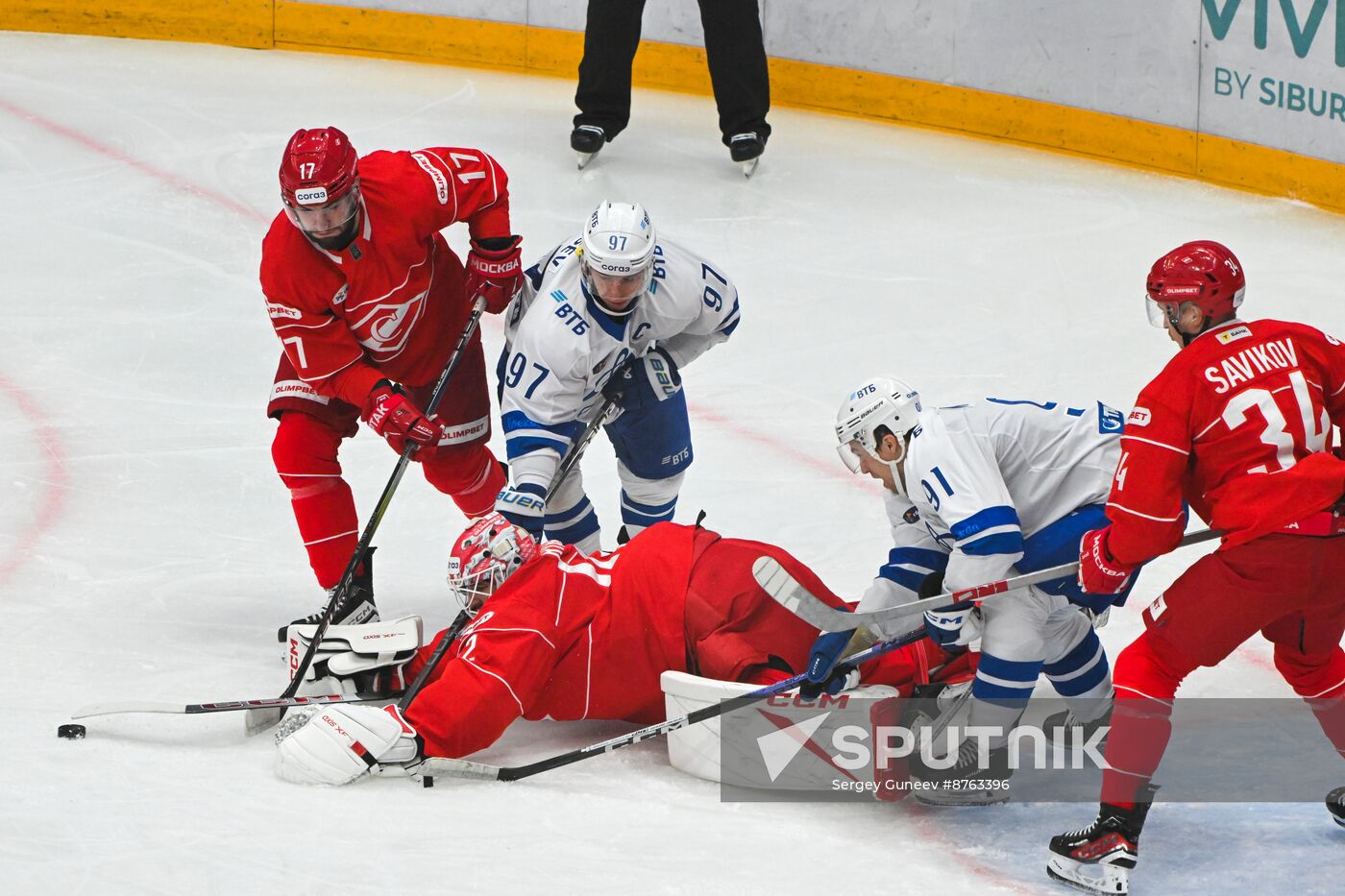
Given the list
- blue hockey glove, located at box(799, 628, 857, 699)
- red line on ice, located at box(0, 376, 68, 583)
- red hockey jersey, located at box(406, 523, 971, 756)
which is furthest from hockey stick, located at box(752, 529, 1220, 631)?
red line on ice, located at box(0, 376, 68, 583)

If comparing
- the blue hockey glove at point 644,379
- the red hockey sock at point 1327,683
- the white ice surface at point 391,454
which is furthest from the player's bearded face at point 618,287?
the red hockey sock at point 1327,683

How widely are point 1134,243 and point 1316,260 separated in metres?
0.66

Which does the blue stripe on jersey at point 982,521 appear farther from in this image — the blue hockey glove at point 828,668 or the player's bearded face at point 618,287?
the player's bearded face at point 618,287

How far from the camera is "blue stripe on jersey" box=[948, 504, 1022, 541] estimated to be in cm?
330

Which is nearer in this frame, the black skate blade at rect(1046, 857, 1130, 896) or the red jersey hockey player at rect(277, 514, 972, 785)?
the black skate blade at rect(1046, 857, 1130, 896)

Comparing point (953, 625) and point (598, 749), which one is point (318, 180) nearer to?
point (598, 749)

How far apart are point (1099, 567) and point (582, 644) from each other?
41.4 inches

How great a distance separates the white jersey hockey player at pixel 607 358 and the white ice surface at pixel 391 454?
1.43 feet

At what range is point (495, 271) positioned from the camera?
4.27 meters

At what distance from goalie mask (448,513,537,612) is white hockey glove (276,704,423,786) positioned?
14.3 inches

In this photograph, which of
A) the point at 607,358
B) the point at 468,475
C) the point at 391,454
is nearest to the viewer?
the point at 607,358

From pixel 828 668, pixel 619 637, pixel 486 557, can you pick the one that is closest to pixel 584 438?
pixel 486 557

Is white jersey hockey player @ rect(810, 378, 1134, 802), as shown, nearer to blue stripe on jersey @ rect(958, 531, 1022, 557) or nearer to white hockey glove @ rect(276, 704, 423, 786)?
blue stripe on jersey @ rect(958, 531, 1022, 557)

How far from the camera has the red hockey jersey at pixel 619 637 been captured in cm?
346
